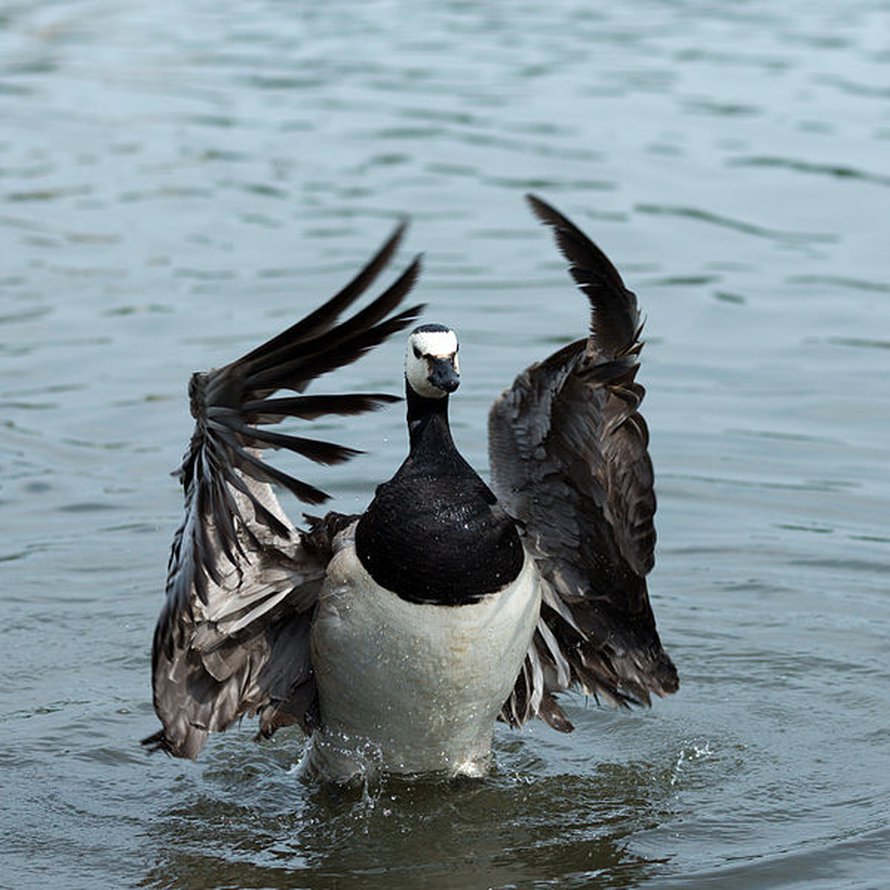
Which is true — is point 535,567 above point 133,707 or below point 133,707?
above

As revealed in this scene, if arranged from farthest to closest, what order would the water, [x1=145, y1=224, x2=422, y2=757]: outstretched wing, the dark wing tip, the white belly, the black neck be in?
the water → the black neck → the white belly → the dark wing tip → [x1=145, y1=224, x2=422, y2=757]: outstretched wing

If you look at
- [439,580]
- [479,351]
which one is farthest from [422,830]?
[479,351]

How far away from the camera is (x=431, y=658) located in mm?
7359

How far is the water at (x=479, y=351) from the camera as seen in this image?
7695mm

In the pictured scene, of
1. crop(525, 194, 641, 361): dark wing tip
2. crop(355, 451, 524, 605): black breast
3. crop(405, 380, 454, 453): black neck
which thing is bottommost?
crop(355, 451, 524, 605): black breast

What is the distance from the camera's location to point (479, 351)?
43.9 ft

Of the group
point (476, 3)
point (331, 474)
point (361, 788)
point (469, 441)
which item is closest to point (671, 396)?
point (469, 441)

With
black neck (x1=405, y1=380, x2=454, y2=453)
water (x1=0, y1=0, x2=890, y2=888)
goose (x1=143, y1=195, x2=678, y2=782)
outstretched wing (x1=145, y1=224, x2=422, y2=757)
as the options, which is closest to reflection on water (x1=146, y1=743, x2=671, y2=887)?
water (x1=0, y1=0, x2=890, y2=888)

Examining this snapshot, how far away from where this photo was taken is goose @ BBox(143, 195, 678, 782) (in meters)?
7.08

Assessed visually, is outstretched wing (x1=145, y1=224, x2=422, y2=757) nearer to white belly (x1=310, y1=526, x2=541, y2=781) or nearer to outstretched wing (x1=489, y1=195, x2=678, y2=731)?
white belly (x1=310, y1=526, x2=541, y2=781)

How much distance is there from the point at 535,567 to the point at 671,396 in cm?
497

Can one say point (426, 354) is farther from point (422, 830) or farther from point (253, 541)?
point (422, 830)

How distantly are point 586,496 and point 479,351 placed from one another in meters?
5.89

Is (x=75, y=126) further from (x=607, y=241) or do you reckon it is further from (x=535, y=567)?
(x=535, y=567)
